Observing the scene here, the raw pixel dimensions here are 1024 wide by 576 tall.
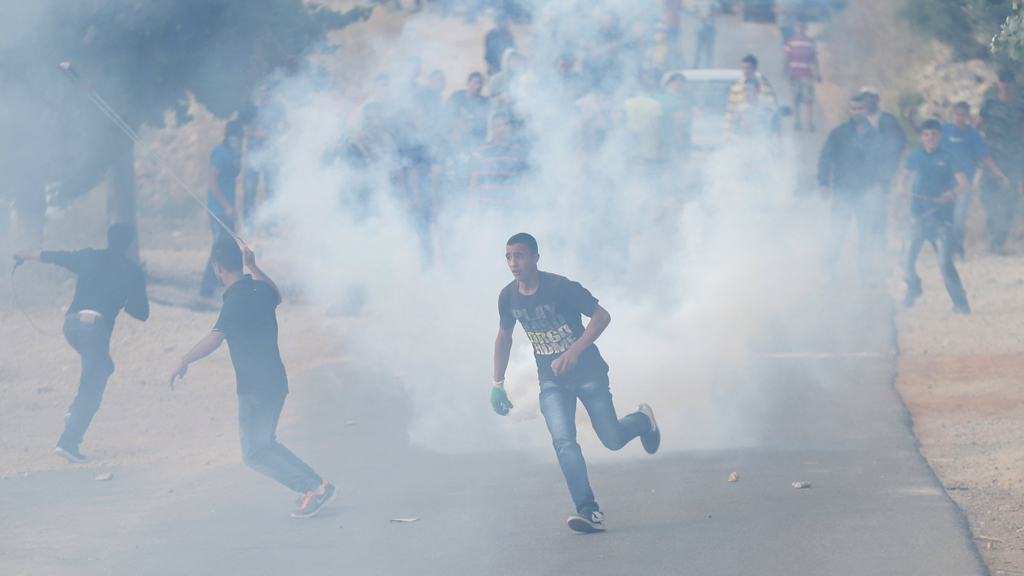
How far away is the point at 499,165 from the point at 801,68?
29.6 feet

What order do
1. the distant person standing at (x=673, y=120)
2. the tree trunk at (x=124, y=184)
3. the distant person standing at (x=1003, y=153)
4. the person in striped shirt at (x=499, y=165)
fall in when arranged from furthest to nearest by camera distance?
1. the distant person standing at (x=1003, y=153)
2. the tree trunk at (x=124, y=184)
3. the distant person standing at (x=673, y=120)
4. the person in striped shirt at (x=499, y=165)

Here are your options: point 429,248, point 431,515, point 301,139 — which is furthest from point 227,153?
point 431,515

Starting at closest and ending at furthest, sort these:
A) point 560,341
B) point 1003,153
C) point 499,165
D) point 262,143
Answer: point 560,341
point 499,165
point 262,143
point 1003,153

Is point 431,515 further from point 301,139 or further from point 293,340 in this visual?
point 301,139

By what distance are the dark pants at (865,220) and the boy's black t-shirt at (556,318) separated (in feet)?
22.7

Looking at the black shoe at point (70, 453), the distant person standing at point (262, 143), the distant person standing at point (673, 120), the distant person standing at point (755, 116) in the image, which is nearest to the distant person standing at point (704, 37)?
the distant person standing at point (755, 116)

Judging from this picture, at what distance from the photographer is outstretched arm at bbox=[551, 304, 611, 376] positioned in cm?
503

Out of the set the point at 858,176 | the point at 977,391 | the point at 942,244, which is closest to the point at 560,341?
the point at 977,391

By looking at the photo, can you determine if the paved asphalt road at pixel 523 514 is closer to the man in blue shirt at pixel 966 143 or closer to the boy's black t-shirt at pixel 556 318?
the boy's black t-shirt at pixel 556 318

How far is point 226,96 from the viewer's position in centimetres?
1146

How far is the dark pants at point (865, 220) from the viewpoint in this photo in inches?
438

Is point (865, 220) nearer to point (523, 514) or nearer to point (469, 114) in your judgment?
point (469, 114)

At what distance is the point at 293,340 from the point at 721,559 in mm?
6363

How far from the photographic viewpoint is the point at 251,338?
18.0ft
